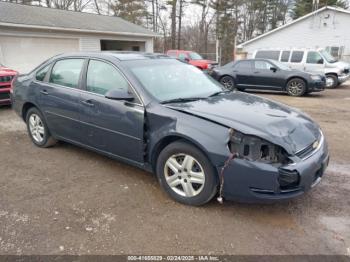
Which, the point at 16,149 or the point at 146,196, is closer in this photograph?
the point at 146,196

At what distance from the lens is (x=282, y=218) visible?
310cm

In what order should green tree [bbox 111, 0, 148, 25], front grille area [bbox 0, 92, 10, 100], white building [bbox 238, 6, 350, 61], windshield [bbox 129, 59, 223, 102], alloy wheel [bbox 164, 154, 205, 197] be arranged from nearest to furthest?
alloy wheel [bbox 164, 154, 205, 197], windshield [bbox 129, 59, 223, 102], front grille area [bbox 0, 92, 10, 100], white building [bbox 238, 6, 350, 61], green tree [bbox 111, 0, 148, 25]

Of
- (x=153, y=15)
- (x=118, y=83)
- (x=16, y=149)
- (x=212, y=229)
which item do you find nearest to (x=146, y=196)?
(x=212, y=229)

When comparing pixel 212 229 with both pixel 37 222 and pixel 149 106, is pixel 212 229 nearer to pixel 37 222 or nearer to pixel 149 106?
pixel 149 106

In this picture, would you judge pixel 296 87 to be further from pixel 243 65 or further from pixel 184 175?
pixel 184 175

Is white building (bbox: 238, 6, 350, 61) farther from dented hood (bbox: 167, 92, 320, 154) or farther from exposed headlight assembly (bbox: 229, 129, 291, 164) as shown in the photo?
exposed headlight assembly (bbox: 229, 129, 291, 164)

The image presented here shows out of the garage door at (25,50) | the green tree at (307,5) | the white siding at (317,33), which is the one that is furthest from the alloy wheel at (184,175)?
the green tree at (307,5)

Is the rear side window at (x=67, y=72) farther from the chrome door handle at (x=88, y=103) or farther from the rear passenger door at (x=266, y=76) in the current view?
the rear passenger door at (x=266, y=76)

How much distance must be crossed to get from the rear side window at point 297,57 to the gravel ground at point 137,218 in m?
11.1

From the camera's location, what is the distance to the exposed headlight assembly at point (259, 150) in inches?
111

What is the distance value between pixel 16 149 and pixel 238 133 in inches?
158

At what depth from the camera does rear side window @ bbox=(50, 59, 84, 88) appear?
4.30m

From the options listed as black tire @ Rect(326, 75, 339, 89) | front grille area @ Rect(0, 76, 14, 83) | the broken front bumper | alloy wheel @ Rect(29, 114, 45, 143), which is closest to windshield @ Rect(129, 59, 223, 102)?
the broken front bumper

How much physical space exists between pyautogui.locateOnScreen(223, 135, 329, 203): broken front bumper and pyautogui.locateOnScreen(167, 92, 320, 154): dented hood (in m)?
0.20
